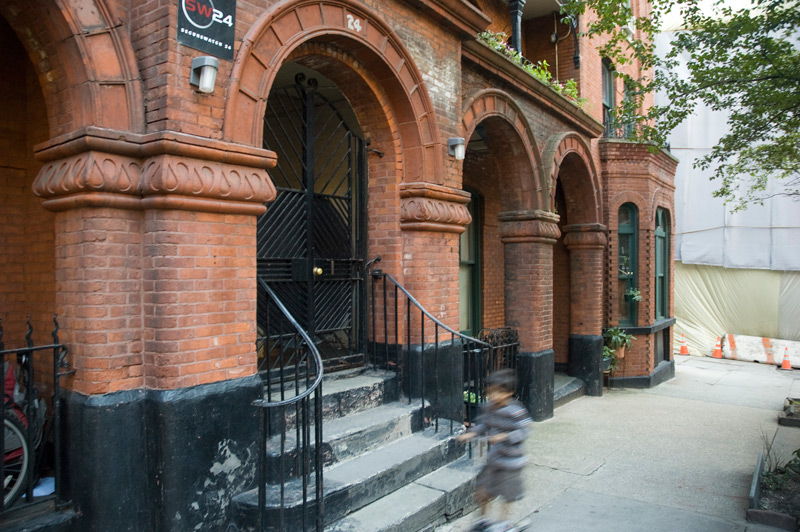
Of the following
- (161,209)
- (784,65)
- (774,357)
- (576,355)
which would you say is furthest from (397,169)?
(774,357)

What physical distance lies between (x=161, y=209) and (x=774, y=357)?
18.6 meters

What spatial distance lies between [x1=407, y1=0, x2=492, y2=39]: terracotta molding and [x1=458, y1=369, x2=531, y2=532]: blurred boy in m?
4.00

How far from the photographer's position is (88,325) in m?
3.51

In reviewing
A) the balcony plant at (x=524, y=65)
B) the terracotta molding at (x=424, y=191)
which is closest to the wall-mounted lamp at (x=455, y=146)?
the terracotta molding at (x=424, y=191)

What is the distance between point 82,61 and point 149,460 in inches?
97.5

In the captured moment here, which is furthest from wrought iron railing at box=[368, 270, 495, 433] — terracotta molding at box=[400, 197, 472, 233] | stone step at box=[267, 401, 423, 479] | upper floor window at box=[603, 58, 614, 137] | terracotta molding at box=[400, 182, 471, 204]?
upper floor window at box=[603, 58, 614, 137]

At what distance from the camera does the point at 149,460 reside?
11.9 feet

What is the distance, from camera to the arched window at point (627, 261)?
1228cm

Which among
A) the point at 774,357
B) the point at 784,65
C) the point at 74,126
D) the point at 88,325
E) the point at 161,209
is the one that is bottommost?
the point at 774,357

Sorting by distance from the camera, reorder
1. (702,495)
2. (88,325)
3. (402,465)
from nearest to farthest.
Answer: (88,325) < (402,465) < (702,495)

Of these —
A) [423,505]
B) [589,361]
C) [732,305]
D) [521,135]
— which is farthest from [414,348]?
[732,305]

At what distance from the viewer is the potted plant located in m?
11.8

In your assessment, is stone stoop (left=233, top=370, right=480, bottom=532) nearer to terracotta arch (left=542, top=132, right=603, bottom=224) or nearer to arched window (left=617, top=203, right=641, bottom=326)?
terracotta arch (left=542, top=132, right=603, bottom=224)

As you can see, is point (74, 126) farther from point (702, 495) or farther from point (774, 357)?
point (774, 357)
